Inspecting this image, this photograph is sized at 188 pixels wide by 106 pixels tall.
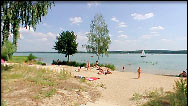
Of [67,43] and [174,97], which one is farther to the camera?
[67,43]

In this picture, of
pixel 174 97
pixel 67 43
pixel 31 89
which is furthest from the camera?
pixel 67 43

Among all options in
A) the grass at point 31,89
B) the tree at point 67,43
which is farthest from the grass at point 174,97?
the tree at point 67,43

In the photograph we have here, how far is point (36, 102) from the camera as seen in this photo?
7.49 meters

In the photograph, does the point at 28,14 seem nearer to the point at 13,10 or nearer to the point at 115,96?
the point at 13,10

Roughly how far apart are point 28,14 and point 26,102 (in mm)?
7364

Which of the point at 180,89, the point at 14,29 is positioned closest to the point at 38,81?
the point at 14,29

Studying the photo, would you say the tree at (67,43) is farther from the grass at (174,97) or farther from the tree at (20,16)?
the grass at (174,97)

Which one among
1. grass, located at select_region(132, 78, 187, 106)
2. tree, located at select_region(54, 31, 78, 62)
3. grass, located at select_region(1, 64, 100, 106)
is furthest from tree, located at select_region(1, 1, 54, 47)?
tree, located at select_region(54, 31, 78, 62)

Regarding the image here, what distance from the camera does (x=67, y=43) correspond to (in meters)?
34.2

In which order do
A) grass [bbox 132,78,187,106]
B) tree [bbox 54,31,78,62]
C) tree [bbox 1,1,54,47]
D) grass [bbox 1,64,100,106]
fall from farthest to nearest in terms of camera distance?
1. tree [bbox 54,31,78,62]
2. tree [bbox 1,1,54,47]
3. grass [bbox 1,64,100,106]
4. grass [bbox 132,78,187,106]

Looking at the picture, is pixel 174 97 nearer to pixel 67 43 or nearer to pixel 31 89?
pixel 31 89

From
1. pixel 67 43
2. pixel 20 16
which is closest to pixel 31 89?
pixel 20 16

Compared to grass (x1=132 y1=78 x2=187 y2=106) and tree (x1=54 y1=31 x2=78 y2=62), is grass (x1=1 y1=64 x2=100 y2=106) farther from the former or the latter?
tree (x1=54 y1=31 x2=78 y2=62)

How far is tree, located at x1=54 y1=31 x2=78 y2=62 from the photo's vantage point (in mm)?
34125
